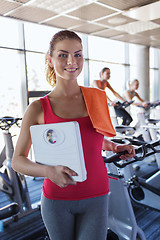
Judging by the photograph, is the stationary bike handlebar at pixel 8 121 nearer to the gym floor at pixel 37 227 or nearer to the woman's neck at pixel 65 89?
the gym floor at pixel 37 227

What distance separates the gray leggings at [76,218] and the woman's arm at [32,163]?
0.62ft

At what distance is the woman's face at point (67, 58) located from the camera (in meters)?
0.89

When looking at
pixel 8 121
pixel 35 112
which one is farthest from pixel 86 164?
pixel 8 121

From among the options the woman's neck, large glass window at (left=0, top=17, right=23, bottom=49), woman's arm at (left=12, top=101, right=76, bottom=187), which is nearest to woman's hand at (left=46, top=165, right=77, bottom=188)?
woman's arm at (left=12, top=101, right=76, bottom=187)

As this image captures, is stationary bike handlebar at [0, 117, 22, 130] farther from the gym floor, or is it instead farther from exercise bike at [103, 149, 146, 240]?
exercise bike at [103, 149, 146, 240]

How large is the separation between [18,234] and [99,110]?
2.03m

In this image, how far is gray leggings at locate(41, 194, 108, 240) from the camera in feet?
2.90

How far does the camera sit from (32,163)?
0.81 m

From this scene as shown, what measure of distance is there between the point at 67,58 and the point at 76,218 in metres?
0.66

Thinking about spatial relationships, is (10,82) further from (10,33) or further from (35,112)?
(35,112)

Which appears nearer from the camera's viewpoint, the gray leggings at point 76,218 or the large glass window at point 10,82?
the gray leggings at point 76,218

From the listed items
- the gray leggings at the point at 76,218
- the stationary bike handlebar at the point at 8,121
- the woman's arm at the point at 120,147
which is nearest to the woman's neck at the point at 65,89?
the woman's arm at the point at 120,147

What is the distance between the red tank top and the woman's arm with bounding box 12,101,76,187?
0.04 metres

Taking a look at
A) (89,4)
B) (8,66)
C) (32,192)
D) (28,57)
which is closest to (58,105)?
(32,192)
